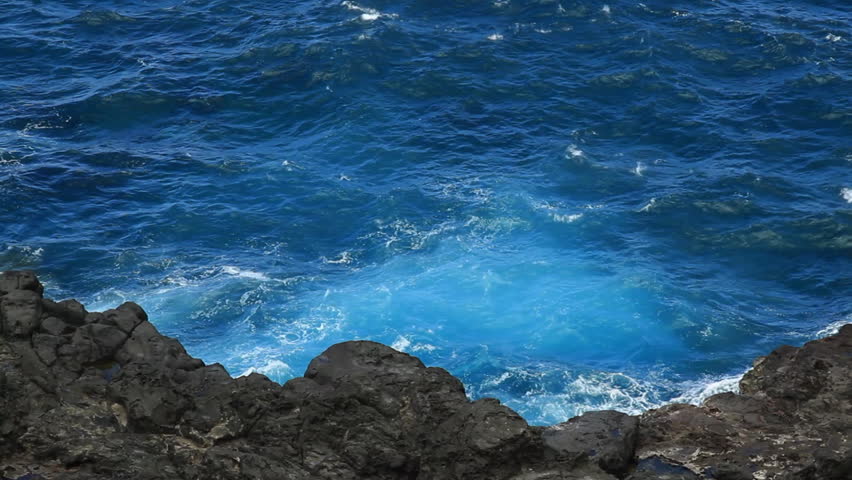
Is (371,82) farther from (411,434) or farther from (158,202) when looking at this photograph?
(411,434)

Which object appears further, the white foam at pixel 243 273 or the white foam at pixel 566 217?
the white foam at pixel 566 217

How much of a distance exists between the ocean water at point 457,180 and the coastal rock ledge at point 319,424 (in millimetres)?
16743

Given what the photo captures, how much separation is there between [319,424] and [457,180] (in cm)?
3998

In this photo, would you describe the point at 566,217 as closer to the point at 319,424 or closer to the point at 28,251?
the point at 28,251

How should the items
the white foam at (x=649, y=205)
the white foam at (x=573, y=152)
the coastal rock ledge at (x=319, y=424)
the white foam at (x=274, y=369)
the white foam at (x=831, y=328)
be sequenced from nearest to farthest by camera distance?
the coastal rock ledge at (x=319, y=424) → the white foam at (x=274, y=369) → the white foam at (x=831, y=328) → the white foam at (x=649, y=205) → the white foam at (x=573, y=152)

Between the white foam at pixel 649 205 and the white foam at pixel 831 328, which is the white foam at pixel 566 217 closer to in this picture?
the white foam at pixel 649 205

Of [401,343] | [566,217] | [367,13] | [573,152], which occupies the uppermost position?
[367,13]

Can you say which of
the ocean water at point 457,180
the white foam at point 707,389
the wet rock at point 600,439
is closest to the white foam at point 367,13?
the ocean water at point 457,180

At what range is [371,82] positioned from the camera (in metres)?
84.9

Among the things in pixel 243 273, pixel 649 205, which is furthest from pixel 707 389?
pixel 243 273

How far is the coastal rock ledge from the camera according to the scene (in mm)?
32875

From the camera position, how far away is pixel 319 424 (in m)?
34.8

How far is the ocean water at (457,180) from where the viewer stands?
59.8 m

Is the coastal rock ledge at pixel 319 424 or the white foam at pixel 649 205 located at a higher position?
the coastal rock ledge at pixel 319 424
